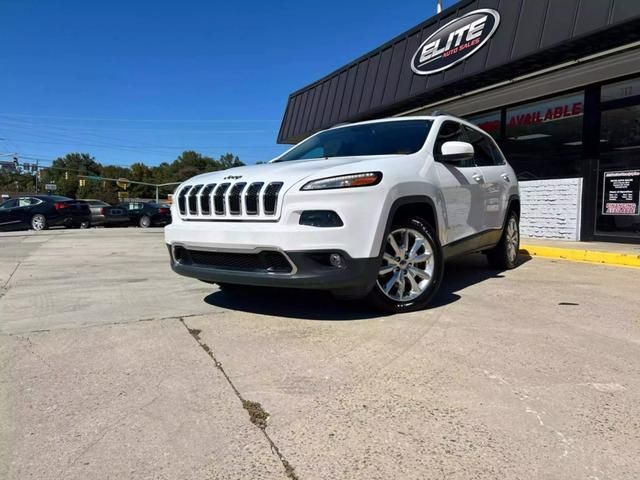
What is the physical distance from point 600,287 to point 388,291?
2808 millimetres

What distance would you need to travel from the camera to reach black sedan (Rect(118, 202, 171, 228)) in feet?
76.2

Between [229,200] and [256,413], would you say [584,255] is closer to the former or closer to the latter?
[229,200]

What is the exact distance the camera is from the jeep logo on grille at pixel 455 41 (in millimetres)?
9469

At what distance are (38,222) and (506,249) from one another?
701 inches

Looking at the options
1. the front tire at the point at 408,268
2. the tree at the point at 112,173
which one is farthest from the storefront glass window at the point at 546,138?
the tree at the point at 112,173

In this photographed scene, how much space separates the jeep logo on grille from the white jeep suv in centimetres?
574

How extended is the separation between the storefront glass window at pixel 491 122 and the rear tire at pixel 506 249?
5853mm

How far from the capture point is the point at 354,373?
8.70 feet

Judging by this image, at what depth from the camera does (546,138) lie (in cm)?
1017

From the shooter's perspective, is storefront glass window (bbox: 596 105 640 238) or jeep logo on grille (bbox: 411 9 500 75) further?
jeep logo on grille (bbox: 411 9 500 75)

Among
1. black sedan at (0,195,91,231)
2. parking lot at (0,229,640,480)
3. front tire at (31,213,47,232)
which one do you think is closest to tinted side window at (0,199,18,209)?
black sedan at (0,195,91,231)

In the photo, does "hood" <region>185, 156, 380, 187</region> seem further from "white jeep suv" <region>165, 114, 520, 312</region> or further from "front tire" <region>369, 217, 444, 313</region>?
"front tire" <region>369, 217, 444, 313</region>

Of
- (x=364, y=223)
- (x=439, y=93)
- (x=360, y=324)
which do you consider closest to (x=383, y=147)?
(x=364, y=223)

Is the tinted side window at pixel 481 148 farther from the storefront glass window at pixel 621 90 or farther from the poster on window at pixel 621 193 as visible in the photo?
the storefront glass window at pixel 621 90
